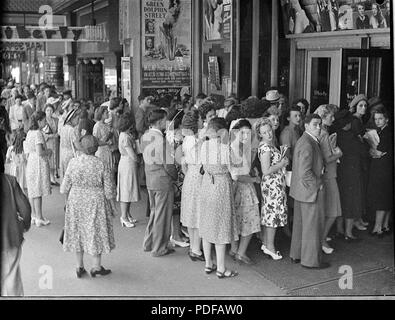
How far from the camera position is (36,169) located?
6098 millimetres

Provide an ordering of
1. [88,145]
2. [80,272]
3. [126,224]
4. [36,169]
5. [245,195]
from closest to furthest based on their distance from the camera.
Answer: [88,145]
[80,272]
[245,195]
[36,169]
[126,224]

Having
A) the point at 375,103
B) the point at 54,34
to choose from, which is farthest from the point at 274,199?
the point at 54,34

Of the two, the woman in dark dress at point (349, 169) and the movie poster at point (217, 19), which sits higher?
the movie poster at point (217, 19)

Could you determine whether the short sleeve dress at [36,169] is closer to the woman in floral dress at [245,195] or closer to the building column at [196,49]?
the woman in floral dress at [245,195]

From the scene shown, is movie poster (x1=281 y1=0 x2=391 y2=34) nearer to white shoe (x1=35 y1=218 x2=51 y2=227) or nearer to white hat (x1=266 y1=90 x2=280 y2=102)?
white hat (x1=266 y1=90 x2=280 y2=102)

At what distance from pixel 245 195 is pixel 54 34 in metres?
5.91

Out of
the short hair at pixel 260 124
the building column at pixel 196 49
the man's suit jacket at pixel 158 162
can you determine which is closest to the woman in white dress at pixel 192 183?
the man's suit jacket at pixel 158 162

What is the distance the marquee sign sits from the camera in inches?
313

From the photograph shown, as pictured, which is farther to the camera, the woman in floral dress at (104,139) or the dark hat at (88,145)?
the woman in floral dress at (104,139)

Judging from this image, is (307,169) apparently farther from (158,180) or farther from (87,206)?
(87,206)

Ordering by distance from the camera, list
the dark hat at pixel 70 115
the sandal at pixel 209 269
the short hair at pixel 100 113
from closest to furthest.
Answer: the sandal at pixel 209 269 → the dark hat at pixel 70 115 → the short hair at pixel 100 113

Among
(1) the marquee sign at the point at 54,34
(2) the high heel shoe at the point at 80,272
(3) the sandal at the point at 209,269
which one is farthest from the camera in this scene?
(1) the marquee sign at the point at 54,34

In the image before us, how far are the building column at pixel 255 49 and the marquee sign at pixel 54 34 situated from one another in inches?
118

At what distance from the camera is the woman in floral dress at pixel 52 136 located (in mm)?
6457
